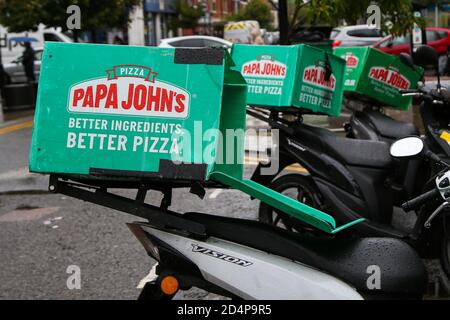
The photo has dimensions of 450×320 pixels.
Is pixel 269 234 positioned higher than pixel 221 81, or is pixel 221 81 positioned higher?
pixel 221 81

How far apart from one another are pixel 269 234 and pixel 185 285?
425 millimetres

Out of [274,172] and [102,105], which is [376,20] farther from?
[102,105]

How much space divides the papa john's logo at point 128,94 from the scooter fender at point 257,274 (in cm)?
59

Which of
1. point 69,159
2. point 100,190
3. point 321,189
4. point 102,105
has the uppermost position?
point 102,105

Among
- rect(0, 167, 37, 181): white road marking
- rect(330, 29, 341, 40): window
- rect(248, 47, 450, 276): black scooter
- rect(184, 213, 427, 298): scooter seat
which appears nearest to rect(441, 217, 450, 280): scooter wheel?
rect(248, 47, 450, 276): black scooter

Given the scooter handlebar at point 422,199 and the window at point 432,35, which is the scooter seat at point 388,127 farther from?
the window at point 432,35

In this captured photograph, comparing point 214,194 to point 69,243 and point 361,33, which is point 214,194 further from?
point 361,33

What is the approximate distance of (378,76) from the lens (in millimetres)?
6219

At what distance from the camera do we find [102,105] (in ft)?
8.59

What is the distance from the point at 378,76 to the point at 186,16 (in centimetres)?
4169

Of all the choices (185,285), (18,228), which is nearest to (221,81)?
(185,285)

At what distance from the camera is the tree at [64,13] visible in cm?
1816

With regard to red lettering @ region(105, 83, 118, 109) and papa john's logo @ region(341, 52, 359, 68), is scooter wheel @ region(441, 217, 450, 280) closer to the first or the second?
red lettering @ region(105, 83, 118, 109)

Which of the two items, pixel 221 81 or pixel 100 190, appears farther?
pixel 100 190
